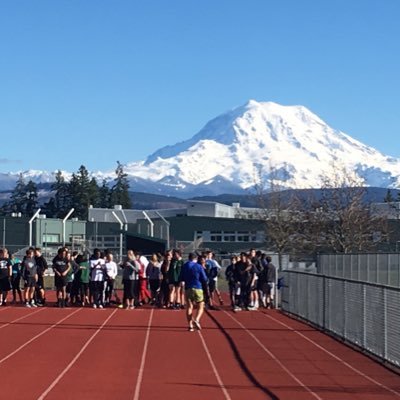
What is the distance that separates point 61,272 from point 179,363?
13894 mm

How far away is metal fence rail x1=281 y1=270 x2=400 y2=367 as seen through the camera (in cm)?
1577

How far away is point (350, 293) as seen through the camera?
19.2m

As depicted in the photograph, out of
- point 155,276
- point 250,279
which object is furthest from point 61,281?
point 250,279

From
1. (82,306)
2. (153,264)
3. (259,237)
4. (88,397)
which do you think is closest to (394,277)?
(153,264)

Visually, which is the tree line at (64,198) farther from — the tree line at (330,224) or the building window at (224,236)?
the tree line at (330,224)

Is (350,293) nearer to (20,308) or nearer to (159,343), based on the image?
(159,343)

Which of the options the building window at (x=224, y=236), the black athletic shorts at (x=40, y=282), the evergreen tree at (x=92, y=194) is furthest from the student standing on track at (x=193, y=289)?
the evergreen tree at (x=92, y=194)

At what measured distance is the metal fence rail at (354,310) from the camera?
1577cm

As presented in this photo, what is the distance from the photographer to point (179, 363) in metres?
15.6

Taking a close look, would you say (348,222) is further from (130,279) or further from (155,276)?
(130,279)

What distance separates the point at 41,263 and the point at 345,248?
28.4m

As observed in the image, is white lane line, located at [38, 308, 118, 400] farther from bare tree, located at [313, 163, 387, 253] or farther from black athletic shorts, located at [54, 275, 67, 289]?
bare tree, located at [313, 163, 387, 253]

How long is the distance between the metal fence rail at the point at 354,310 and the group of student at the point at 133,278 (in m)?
2.36

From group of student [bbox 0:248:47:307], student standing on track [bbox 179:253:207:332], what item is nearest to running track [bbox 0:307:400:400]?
student standing on track [bbox 179:253:207:332]
